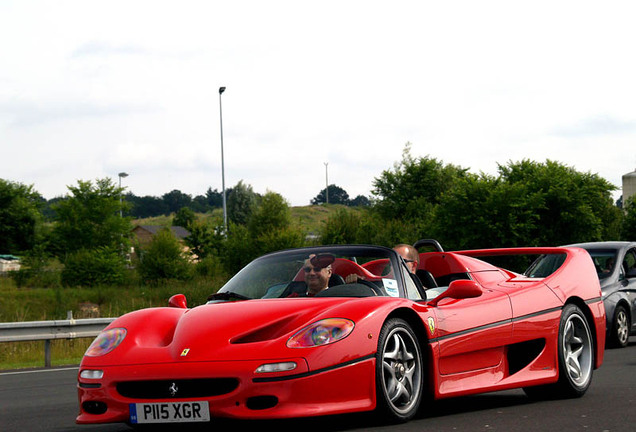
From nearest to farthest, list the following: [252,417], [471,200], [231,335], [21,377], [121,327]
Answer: [252,417], [231,335], [121,327], [21,377], [471,200]

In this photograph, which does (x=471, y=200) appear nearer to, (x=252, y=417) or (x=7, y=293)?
(x=7, y=293)

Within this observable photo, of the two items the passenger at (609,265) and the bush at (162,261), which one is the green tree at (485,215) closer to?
the bush at (162,261)

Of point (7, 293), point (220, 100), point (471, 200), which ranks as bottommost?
point (7, 293)

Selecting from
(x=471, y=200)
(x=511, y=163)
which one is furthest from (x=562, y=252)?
(x=511, y=163)

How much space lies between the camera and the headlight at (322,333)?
5289 millimetres

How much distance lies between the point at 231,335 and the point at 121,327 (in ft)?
3.05

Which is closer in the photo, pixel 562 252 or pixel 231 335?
pixel 231 335

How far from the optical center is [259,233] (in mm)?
61344

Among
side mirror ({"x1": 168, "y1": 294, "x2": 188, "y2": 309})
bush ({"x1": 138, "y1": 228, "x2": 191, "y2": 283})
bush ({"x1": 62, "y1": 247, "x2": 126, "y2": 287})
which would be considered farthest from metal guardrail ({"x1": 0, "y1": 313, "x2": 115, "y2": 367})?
bush ({"x1": 138, "y1": 228, "x2": 191, "y2": 283})

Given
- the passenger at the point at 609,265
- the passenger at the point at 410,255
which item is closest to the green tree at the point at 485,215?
the passenger at the point at 609,265

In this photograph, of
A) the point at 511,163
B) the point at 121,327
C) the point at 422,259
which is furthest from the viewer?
the point at 511,163

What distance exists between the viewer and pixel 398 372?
19.1ft

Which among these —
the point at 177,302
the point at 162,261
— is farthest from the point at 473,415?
the point at 162,261

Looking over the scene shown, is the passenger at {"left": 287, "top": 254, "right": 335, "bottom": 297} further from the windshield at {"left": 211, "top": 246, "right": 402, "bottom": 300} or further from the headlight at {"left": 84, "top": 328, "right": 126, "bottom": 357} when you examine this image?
the headlight at {"left": 84, "top": 328, "right": 126, "bottom": 357}
